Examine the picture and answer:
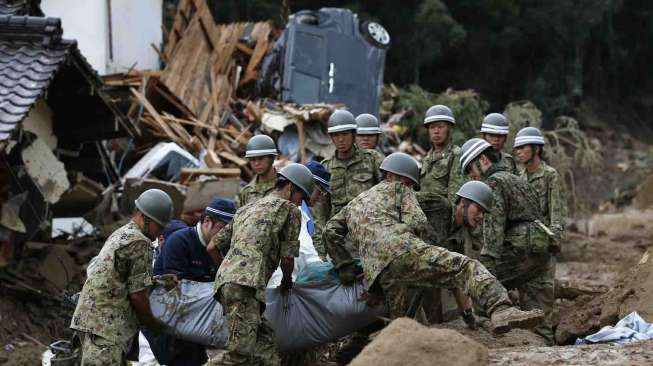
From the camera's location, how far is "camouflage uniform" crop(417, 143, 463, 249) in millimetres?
8422

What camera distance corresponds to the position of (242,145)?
16.4 m

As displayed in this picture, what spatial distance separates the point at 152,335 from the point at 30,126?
4882 mm

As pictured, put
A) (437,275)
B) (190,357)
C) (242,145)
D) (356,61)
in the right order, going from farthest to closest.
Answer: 1. (356,61)
2. (242,145)
3. (190,357)
4. (437,275)

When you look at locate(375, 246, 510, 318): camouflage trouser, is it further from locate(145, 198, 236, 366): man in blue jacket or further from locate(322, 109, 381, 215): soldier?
locate(322, 109, 381, 215): soldier

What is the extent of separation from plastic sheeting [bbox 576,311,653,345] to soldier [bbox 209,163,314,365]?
2.46m

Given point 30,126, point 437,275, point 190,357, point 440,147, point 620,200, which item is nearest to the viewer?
point 437,275

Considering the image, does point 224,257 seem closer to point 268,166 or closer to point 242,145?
point 268,166

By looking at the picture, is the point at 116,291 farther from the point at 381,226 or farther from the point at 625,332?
the point at 625,332

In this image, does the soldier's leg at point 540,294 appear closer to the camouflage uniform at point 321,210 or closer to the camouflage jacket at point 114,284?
the camouflage uniform at point 321,210

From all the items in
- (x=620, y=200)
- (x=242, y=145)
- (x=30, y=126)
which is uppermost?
(x=30, y=126)

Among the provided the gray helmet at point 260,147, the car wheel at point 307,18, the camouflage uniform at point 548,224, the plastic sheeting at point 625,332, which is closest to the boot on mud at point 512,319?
the plastic sheeting at point 625,332

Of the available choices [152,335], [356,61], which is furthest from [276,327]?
[356,61]

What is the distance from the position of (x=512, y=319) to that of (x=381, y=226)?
3.87 feet

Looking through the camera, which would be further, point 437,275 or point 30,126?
point 30,126
